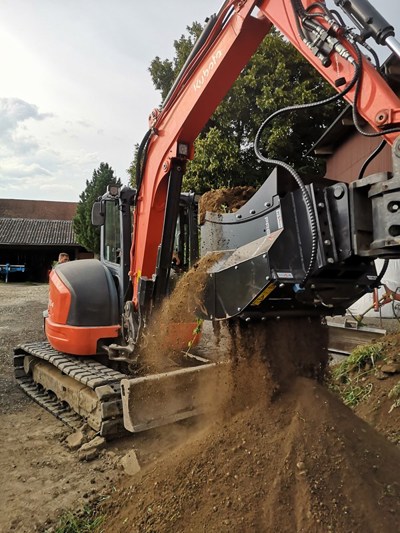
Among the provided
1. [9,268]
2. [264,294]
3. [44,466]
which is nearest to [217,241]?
[264,294]

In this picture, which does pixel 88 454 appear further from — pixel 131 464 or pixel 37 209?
pixel 37 209

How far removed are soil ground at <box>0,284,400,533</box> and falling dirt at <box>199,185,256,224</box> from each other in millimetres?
863

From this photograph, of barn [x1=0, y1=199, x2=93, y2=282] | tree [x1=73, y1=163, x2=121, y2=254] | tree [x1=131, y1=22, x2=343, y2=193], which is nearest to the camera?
tree [x1=131, y1=22, x2=343, y2=193]

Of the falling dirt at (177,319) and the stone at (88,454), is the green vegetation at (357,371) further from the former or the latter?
the stone at (88,454)

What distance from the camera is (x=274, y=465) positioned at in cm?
252

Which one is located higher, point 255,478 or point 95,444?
point 255,478

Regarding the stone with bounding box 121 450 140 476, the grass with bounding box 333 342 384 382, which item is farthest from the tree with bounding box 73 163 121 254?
the stone with bounding box 121 450 140 476

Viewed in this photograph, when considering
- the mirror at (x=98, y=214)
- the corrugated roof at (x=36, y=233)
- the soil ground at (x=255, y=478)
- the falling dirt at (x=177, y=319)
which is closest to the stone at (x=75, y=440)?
the soil ground at (x=255, y=478)

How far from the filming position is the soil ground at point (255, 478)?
2.32m

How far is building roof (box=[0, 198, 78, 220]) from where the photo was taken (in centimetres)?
4369

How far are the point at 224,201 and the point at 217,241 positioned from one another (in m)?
0.37

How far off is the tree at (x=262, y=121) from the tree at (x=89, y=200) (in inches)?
625

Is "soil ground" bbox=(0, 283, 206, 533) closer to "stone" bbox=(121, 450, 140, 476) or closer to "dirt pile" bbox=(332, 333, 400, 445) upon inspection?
"stone" bbox=(121, 450, 140, 476)

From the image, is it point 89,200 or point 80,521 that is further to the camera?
point 89,200
